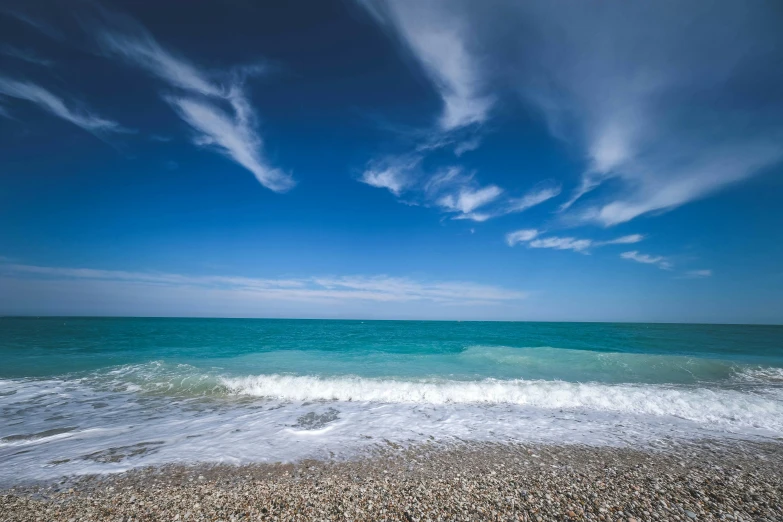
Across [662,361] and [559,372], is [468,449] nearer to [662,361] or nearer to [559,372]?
[559,372]

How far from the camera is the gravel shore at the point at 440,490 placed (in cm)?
433

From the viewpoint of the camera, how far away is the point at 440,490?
16.0 ft

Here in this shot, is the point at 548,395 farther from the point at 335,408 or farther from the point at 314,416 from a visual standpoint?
the point at 314,416

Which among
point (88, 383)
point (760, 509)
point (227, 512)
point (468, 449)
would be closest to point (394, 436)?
point (468, 449)

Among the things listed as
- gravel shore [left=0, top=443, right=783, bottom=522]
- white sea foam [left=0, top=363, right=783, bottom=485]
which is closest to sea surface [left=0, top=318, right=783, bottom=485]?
white sea foam [left=0, top=363, right=783, bottom=485]

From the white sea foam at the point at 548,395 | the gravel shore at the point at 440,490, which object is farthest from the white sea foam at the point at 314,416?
the gravel shore at the point at 440,490

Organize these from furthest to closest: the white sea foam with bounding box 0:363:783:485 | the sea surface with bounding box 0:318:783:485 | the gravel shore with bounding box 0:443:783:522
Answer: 1. the sea surface with bounding box 0:318:783:485
2. the white sea foam with bounding box 0:363:783:485
3. the gravel shore with bounding box 0:443:783:522

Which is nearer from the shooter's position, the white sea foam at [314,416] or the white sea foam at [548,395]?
the white sea foam at [314,416]

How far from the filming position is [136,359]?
18062 mm

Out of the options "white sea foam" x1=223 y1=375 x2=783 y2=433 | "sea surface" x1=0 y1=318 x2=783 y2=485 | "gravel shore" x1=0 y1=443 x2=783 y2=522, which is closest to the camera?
"gravel shore" x1=0 y1=443 x2=783 y2=522

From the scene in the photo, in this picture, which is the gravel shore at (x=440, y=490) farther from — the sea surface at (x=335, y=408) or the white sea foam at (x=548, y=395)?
the white sea foam at (x=548, y=395)

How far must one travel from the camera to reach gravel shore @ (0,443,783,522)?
4332mm

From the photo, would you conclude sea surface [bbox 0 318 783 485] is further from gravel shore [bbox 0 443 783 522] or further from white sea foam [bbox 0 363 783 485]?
gravel shore [bbox 0 443 783 522]

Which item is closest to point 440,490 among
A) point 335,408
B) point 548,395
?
point 335,408
